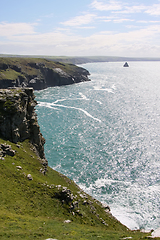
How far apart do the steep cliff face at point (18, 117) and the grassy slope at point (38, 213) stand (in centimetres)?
472

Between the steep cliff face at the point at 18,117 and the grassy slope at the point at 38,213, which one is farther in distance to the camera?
the steep cliff face at the point at 18,117

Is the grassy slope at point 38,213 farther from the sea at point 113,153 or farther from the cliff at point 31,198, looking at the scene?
the sea at point 113,153

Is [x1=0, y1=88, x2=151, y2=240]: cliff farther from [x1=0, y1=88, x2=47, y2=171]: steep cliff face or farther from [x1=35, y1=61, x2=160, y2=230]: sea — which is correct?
[x1=35, y1=61, x2=160, y2=230]: sea

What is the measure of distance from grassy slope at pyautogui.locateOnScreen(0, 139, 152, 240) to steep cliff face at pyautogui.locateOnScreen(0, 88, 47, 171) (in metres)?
4.72

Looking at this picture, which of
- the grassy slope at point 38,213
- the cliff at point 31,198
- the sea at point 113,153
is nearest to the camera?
the grassy slope at point 38,213

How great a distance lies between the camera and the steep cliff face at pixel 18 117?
176 feet

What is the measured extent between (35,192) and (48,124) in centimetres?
8485

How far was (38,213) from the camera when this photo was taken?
113 feet

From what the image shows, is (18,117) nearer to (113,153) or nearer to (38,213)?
(38,213)

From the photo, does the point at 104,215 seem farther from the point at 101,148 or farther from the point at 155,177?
the point at 101,148

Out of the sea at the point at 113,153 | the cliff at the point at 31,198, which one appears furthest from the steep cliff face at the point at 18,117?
the sea at the point at 113,153

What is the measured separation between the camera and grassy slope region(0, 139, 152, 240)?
27.2 meters

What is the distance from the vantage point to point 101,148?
88.4 metres

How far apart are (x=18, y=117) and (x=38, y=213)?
102ft
